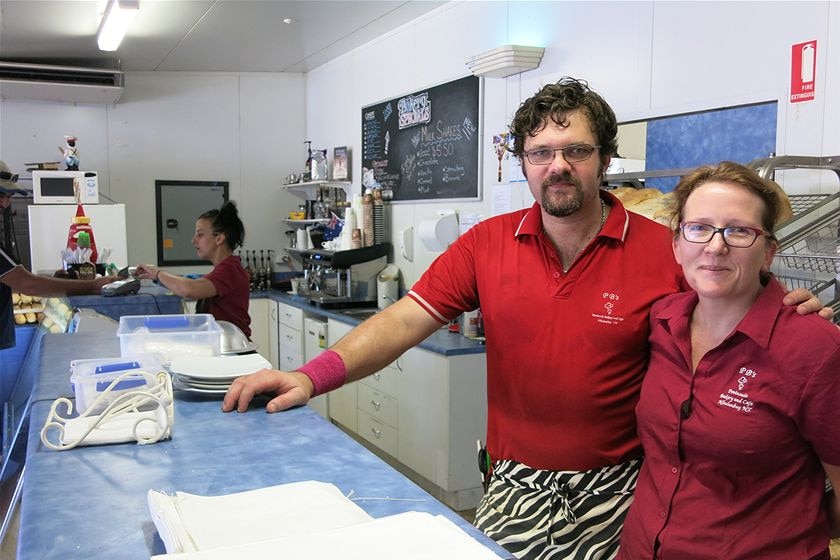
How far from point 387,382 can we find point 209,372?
2397 mm

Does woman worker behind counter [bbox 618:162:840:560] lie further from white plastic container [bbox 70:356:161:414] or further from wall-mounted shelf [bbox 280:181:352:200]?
wall-mounted shelf [bbox 280:181:352:200]

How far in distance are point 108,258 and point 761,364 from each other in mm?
5368

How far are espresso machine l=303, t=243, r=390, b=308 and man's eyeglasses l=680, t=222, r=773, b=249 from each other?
388cm

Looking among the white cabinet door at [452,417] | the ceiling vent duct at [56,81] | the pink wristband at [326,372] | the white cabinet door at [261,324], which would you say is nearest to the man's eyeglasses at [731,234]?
the pink wristband at [326,372]

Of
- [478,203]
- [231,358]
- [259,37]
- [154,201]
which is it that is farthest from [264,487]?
[154,201]

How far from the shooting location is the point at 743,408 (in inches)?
56.2

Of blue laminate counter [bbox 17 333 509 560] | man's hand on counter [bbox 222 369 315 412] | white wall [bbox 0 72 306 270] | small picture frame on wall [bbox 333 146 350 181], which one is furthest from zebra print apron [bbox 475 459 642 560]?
white wall [bbox 0 72 306 270]

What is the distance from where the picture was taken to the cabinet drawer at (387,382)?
4258 millimetres

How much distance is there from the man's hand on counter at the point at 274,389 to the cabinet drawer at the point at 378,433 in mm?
2589

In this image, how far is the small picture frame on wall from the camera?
6.12 metres

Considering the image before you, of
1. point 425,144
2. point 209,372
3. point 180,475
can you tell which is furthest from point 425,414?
point 180,475

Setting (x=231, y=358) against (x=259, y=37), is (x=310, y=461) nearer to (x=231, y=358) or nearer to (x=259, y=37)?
(x=231, y=358)

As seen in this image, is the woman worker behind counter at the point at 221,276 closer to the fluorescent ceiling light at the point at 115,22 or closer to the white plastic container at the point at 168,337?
the fluorescent ceiling light at the point at 115,22

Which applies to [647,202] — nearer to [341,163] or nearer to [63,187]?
[341,163]
